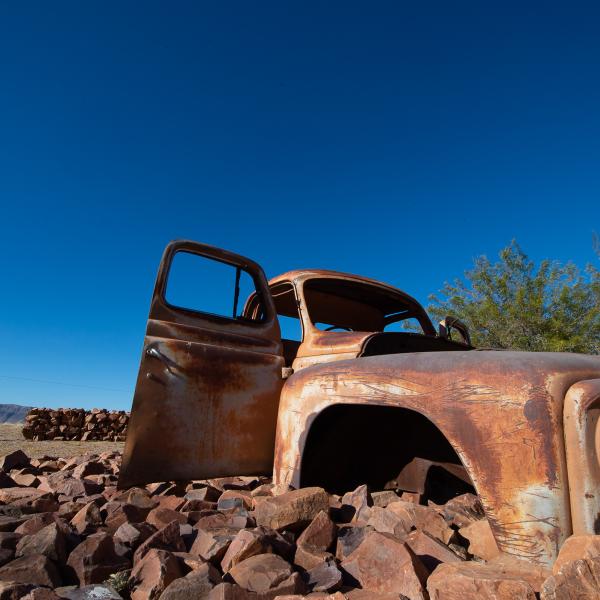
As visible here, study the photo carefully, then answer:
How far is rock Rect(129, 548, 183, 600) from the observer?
4.53 feet

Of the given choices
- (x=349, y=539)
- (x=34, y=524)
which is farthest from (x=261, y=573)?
(x=34, y=524)

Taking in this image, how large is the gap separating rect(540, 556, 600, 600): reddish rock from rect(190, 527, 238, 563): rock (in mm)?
1001

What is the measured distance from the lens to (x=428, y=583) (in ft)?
4.32

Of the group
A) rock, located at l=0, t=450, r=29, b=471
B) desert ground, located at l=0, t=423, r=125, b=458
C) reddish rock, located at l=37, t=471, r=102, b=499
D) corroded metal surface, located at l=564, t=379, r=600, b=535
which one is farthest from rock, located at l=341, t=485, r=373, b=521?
desert ground, located at l=0, t=423, r=125, b=458

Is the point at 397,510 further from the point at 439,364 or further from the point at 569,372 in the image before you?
the point at 569,372

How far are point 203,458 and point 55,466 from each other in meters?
2.33

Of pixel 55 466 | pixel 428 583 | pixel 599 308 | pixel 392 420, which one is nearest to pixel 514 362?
pixel 428 583

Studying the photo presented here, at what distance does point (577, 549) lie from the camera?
1.21 metres

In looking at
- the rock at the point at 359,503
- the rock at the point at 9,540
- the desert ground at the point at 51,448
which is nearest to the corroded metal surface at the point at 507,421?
the rock at the point at 359,503

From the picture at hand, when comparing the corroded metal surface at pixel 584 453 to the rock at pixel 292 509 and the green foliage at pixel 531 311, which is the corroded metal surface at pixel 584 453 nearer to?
the rock at pixel 292 509

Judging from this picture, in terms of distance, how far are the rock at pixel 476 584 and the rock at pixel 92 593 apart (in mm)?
944

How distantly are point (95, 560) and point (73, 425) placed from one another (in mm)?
13283

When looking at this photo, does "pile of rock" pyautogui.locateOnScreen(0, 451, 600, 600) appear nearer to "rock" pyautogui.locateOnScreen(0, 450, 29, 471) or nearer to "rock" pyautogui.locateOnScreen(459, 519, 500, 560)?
"rock" pyautogui.locateOnScreen(459, 519, 500, 560)

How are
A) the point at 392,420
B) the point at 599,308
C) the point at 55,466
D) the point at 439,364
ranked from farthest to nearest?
the point at 599,308, the point at 55,466, the point at 392,420, the point at 439,364
